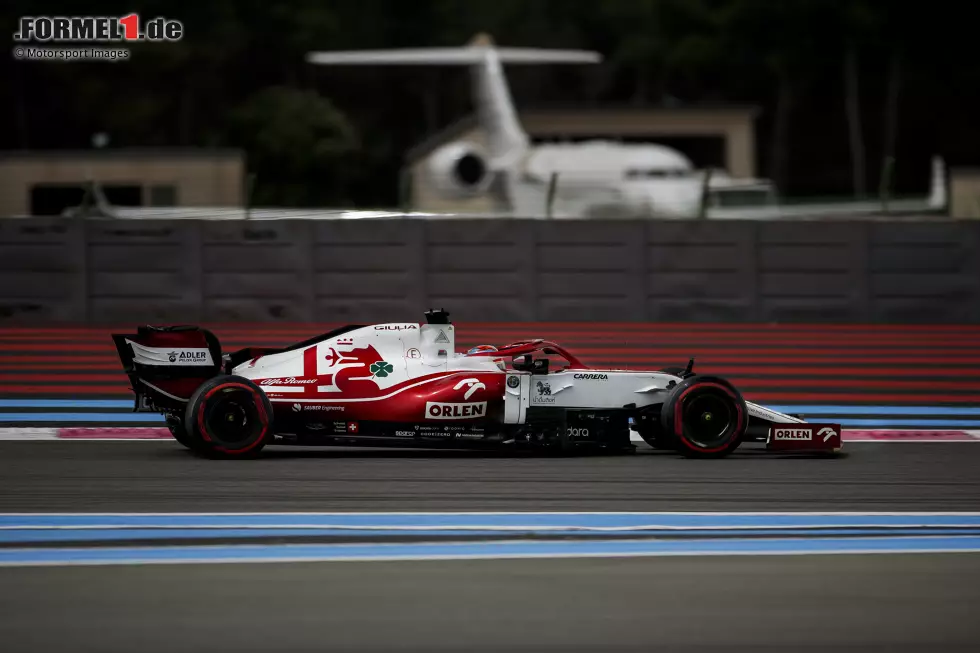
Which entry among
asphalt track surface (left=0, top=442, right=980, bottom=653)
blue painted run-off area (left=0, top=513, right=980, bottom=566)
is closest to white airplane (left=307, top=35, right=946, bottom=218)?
asphalt track surface (left=0, top=442, right=980, bottom=653)

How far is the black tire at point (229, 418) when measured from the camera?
8.98m

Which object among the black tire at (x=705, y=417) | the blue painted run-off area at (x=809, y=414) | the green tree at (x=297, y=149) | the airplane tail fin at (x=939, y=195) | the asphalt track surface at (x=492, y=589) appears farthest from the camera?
the green tree at (x=297, y=149)

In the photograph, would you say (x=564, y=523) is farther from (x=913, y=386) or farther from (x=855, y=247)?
(x=855, y=247)

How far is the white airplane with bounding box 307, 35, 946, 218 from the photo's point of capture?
26.1 meters

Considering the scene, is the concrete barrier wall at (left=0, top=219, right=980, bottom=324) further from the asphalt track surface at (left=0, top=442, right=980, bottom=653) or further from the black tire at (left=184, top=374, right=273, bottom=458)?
the asphalt track surface at (left=0, top=442, right=980, bottom=653)

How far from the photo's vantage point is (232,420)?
9.12 metres

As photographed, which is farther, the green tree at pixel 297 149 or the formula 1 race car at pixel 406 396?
the green tree at pixel 297 149

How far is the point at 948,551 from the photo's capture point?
6777 millimetres

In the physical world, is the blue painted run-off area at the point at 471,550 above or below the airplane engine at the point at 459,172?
below

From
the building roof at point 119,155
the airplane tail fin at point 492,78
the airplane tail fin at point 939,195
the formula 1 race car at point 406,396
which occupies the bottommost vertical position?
the formula 1 race car at point 406,396

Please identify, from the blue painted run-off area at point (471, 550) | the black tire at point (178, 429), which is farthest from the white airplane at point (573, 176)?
the blue painted run-off area at point (471, 550)

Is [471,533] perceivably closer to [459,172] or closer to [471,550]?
[471,550]

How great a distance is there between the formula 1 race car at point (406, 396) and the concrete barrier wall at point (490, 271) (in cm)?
867

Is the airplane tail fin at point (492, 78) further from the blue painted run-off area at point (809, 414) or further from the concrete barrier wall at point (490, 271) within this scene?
the blue painted run-off area at point (809, 414)
